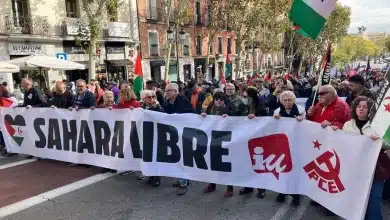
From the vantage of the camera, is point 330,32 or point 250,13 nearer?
point 250,13

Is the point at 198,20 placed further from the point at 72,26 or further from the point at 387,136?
the point at 387,136

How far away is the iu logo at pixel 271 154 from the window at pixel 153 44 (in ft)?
80.5

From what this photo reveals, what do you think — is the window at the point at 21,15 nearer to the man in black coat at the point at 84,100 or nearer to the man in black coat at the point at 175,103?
the man in black coat at the point at 84,100

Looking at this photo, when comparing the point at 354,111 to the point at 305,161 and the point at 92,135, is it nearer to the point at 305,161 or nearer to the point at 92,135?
the point at 305,161

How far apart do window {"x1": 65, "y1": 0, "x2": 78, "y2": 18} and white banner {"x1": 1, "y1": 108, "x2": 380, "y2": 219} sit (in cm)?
1633

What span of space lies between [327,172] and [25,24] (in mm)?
19125

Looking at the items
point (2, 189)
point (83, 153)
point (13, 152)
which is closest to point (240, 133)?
point (83, 153)

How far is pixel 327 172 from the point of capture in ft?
12.5

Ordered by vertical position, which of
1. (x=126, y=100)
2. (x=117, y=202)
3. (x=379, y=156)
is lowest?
(x=117, y=202)

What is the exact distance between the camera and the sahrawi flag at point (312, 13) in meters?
5.43

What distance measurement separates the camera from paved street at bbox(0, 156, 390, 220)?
4316 millimetres

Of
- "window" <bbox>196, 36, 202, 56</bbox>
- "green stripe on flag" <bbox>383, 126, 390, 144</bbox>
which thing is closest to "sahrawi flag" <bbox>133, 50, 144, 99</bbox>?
"green stripe on flag" <bbox>383, 126, 390, 144</bbox>

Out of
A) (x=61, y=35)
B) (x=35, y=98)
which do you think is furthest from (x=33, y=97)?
(x=61, y=35)

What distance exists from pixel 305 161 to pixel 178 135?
181 centimetres
